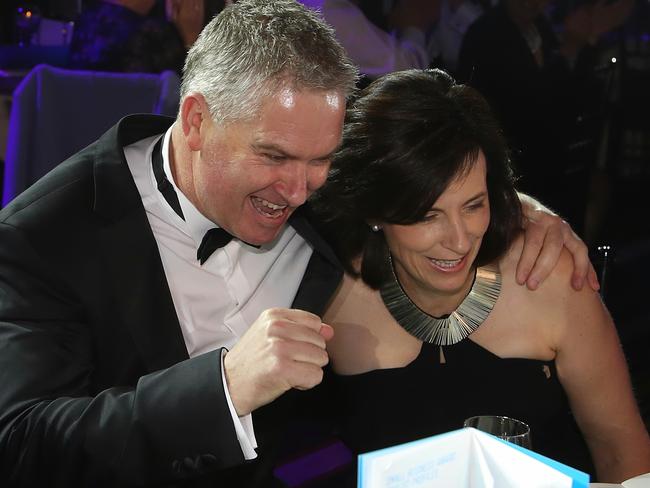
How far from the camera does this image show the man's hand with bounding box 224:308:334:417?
141 centimetres

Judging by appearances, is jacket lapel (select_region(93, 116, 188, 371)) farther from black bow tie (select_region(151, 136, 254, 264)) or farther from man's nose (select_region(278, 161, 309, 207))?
man's nose (select_region(278, 161, 309, 207))

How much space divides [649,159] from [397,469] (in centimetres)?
475

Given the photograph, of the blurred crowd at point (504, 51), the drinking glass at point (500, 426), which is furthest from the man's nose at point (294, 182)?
the blurred crowd at point (504, 51)

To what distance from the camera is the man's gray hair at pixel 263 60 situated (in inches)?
67.2

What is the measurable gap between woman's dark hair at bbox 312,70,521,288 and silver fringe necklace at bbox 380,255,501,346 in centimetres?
6

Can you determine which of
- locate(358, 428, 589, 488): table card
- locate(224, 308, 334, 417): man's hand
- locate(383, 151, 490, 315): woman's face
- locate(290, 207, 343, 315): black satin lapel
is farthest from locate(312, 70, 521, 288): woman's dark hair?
locate(358, 428, 589, 488): table card

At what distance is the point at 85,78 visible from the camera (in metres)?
3.24

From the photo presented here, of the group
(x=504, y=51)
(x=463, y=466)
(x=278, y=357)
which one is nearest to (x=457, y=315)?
(x=278, y=357)

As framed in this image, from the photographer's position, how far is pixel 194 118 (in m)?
1.83

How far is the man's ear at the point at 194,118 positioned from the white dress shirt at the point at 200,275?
0.50 feet

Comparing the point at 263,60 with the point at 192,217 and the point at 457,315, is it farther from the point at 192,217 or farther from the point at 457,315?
the point at 457,315

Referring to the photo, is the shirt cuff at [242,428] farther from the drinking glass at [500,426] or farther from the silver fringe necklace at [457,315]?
the silver fringe necklace at [457,315]

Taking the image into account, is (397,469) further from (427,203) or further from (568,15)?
(568,15)

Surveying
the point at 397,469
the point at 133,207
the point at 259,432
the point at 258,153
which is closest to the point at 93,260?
the point at 133,207
